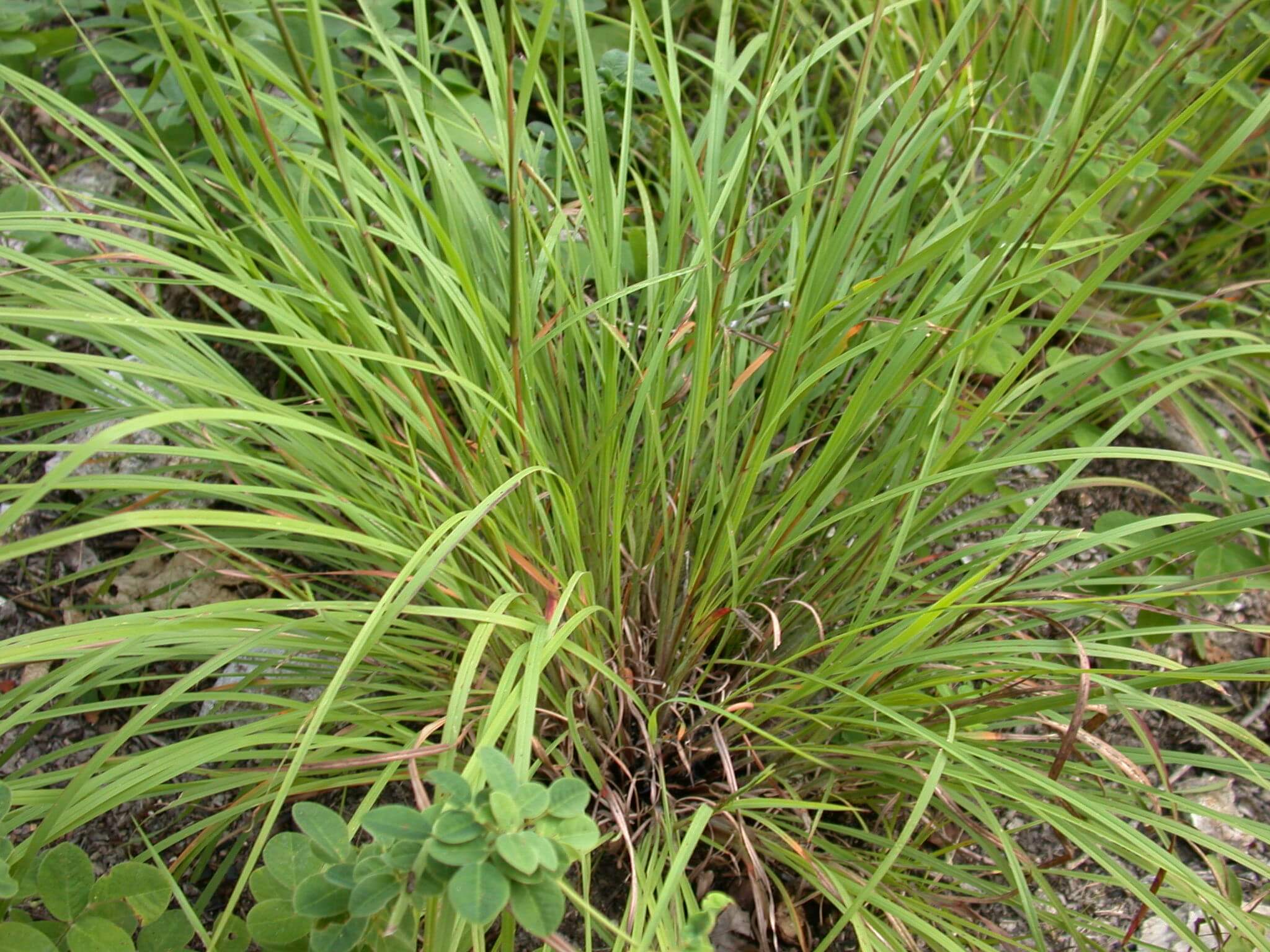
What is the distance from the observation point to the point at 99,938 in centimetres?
94

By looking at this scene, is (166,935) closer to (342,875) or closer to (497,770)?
(342,875)

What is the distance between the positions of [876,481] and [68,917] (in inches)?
41.0

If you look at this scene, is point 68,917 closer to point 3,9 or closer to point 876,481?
point 876,481

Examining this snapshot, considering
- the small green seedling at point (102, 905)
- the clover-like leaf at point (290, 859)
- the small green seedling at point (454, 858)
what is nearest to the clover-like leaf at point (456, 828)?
the small green seedling at point (454, 858)

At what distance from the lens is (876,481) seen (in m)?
1.27

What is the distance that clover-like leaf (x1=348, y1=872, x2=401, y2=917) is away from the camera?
78cm

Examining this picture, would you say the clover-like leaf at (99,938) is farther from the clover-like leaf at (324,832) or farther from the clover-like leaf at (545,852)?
the clover-like leaf at (545,852)

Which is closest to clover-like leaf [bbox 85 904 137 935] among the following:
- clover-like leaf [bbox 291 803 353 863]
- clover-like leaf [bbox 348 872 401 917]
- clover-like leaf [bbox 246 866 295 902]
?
clover-like leaf [bbox 246 866 295 902]

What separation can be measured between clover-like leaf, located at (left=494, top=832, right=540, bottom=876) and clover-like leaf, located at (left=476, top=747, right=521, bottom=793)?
0.04 metres

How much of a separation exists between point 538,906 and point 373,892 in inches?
5.5

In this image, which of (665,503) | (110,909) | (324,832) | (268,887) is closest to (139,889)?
(110,909)

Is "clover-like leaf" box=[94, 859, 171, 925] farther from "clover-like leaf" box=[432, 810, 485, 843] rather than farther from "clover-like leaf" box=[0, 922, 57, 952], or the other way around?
"clover-like leaf" box=[432, 810, 485, 843]

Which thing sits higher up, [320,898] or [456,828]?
[456,828]

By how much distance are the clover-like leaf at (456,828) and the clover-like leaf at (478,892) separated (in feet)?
0.07
